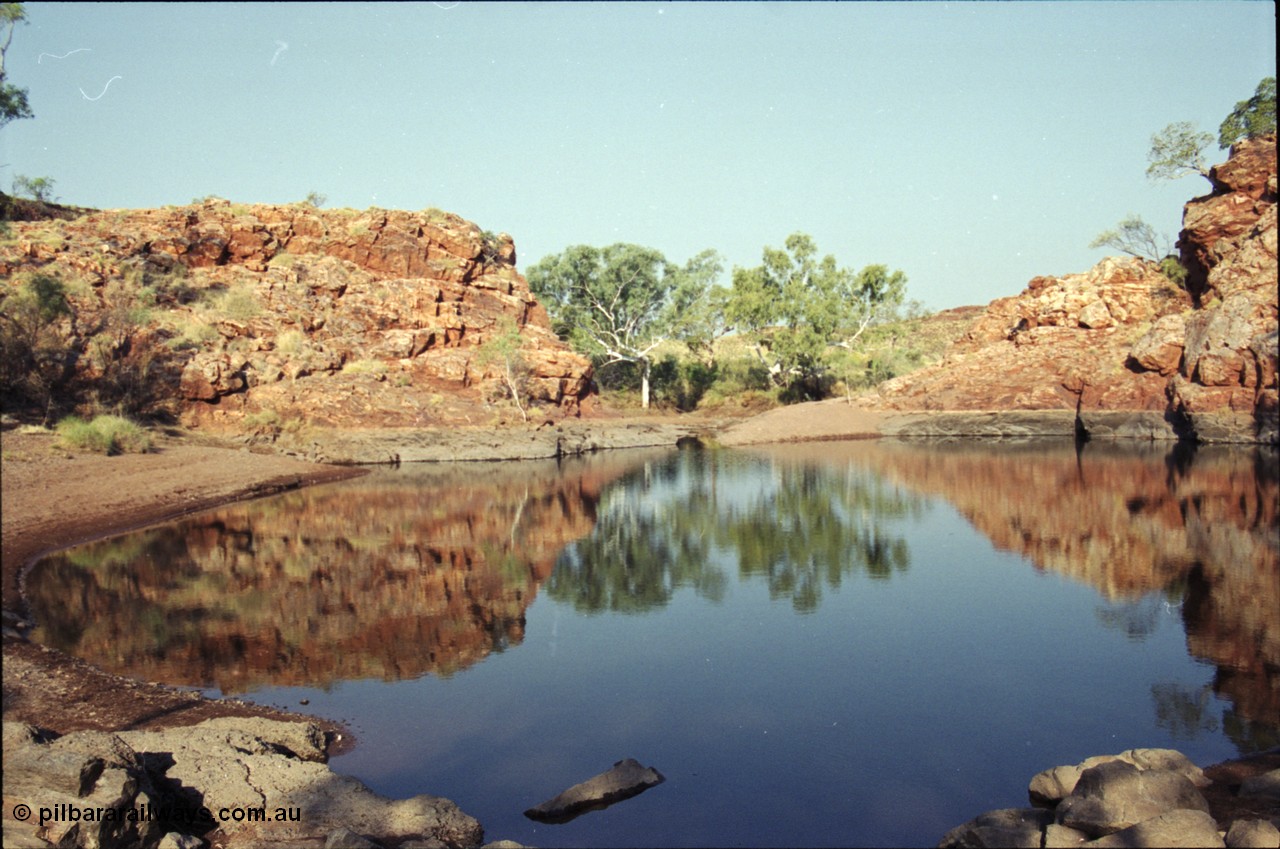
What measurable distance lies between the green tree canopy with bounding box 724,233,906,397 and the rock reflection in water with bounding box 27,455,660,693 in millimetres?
31964

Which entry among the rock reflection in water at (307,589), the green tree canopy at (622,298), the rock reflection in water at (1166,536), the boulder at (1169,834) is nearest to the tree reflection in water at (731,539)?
the rock reflection in water at (307,589)

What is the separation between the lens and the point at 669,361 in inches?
2425

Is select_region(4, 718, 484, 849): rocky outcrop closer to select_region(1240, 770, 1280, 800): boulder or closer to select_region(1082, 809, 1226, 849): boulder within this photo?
select_region(1082, 809, 1226, 849): boulder

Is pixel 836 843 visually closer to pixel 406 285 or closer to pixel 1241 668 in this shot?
pixel 1241 668

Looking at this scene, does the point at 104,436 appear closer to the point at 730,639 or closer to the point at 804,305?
the point at 730,639

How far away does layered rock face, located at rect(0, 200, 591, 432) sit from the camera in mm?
37000

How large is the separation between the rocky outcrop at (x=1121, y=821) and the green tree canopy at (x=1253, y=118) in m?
46.8

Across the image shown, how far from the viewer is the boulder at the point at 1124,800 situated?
19.2 ft

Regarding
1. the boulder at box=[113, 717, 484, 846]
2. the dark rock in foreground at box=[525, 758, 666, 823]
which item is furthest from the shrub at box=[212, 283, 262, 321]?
the dark rock in foreground at box=[525, 758, 666, 823]

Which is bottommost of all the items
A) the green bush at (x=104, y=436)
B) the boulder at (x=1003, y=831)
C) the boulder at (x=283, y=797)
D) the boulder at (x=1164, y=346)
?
the boulder at (x=283, y=797)

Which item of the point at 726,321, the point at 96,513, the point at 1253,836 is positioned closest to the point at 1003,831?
the point at 1253,836

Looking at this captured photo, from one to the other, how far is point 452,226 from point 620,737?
47.2 m

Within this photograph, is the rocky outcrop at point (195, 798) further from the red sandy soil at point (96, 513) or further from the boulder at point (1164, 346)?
the boulder at point (1164, 346)

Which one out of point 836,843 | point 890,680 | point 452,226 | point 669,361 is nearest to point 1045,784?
point 836,843
